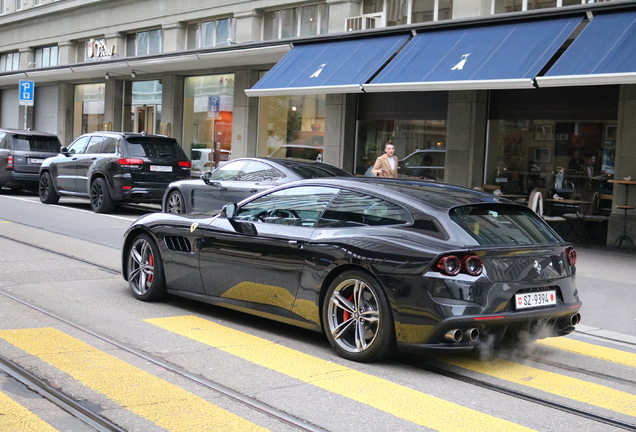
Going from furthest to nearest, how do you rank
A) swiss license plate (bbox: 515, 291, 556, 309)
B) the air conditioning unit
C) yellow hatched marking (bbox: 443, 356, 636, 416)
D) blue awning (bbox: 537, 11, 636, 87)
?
the air conditioning unit
blue awning (bbox: 537, 11, 636, 87)
swiss license plate (bbox: 515, 291, 556, 309)
yellow hatched marking (bbox: 443, 356, 636, 416)

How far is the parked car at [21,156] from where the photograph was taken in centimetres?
2262

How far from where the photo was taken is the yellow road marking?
14.4ft

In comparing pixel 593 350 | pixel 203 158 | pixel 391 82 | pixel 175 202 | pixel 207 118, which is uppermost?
pixel 391 82

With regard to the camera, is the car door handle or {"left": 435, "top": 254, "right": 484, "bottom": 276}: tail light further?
the car door handle

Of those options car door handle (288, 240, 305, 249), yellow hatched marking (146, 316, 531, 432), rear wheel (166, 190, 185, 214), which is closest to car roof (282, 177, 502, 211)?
car door handle (288, 240, 305, 249)

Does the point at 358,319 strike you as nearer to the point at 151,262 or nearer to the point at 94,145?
the point at 151,262

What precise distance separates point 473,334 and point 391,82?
1066cm

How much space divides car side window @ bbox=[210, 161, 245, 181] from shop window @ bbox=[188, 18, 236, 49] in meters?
10.6

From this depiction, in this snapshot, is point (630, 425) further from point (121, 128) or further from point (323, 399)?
point (121, 128)

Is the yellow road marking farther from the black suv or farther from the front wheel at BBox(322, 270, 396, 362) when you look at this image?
the black suv

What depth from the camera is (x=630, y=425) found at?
487 cm

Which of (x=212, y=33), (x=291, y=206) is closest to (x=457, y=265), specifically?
(x=291, y=206)

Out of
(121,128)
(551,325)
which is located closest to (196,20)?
(121,128)

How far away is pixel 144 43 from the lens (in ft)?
96.5
